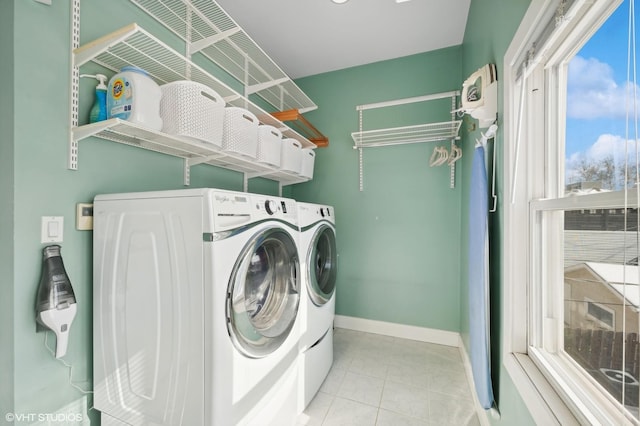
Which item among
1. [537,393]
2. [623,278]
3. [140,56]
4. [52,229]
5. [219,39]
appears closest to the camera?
[623,278]

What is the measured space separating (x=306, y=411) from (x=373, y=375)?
604 millimetres

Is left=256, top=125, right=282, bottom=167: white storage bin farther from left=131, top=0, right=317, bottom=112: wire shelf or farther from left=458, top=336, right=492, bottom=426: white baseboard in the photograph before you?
left=458, top=336, right=492, bottom=426: white baseboard

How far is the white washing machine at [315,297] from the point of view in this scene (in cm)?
156

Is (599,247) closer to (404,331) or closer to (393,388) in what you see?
(393,388)

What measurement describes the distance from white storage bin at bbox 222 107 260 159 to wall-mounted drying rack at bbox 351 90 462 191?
3.64 ft

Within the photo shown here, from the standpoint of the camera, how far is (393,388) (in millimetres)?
1767

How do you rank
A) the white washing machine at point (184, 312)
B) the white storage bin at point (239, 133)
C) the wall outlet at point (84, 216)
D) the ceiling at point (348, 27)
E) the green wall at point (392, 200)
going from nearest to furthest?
the white washing machine at point (184, 312)
the wall outlet at point (84, 216)
the white storage bin at point (239, 133)
the ceiling at point (348, 27)
the green wall at point (392, 200)

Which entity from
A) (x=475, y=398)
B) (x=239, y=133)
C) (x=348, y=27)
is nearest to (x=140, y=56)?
(x=239, y=133)

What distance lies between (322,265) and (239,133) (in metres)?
1.15

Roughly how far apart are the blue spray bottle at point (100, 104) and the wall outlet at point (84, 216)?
40 centimetres

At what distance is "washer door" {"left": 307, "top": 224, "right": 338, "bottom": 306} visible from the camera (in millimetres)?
1684

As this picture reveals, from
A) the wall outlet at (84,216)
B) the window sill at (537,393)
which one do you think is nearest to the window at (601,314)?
the window sill at (537,393)

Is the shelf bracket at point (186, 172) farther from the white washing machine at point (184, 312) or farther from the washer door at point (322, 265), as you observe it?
the washer door at point (322, 265)

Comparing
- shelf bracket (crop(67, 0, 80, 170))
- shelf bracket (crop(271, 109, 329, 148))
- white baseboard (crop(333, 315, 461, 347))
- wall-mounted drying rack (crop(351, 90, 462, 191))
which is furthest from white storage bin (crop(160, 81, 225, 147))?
white baseboard (crop(333, 315, 461, 347))
